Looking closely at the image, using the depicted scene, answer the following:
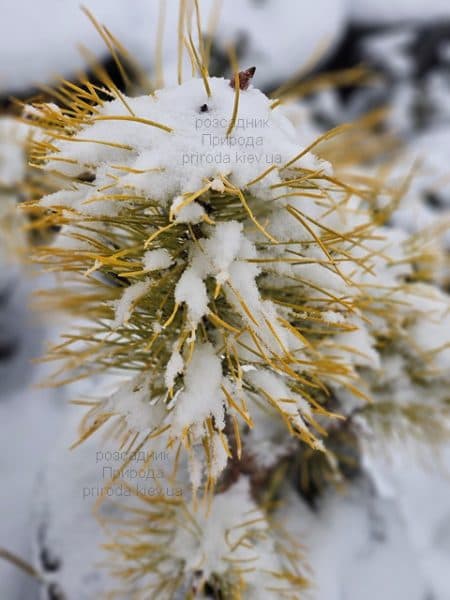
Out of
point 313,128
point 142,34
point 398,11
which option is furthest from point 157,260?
point 398,11

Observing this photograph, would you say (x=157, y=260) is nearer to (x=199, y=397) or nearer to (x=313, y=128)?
(x=199, y=397)

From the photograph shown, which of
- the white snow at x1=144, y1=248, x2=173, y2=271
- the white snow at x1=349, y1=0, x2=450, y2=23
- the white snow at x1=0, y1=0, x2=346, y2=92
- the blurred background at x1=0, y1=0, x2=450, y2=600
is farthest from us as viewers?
the white snow at x1=349, y1=0, x2=450, y2=23

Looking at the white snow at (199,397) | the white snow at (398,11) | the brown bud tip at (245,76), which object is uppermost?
the white snow at (398,11)

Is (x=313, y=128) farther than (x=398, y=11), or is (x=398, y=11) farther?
(x=398, y=11)

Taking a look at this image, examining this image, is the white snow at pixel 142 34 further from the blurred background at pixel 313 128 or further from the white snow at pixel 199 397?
the white snow at pixel 199 397

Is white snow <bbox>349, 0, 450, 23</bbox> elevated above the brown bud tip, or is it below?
→ above

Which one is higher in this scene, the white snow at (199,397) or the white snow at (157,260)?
the white snow at (157,260)

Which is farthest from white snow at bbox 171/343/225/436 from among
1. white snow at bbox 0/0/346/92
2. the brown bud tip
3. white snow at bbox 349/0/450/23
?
white snow at bbox 349/0/450/23

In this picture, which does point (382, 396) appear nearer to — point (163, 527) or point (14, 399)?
point (163, 527)

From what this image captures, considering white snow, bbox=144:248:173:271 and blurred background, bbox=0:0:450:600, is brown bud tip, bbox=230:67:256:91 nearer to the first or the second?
blurred background, bbox=0:0:450:600

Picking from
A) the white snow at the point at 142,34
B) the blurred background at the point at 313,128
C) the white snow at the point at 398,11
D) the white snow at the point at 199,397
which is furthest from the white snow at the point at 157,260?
the white snow at the point at 398,11
